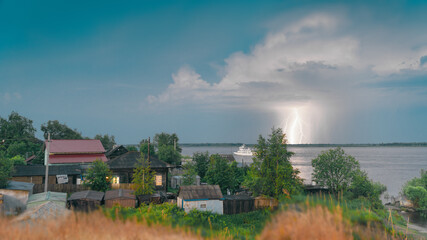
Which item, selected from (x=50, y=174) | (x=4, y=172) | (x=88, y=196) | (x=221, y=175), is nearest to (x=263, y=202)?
(x=221, y=175)

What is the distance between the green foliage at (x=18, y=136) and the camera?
68812 mm

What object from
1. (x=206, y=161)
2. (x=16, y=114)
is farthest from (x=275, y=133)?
(x=16, y=114)

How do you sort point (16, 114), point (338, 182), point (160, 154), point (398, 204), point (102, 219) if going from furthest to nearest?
point (16, 114)
point (160, 154)
point (398, 204)
point (338, 182)
point (102, 219)

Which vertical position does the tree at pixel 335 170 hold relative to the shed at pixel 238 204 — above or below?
above

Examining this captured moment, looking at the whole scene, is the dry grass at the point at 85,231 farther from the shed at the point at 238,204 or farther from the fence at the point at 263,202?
the fence at the point at 263,202

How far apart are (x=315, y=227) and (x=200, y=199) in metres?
21.7

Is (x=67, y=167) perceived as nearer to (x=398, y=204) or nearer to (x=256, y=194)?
(x=256, y=194)

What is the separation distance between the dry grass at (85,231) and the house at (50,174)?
115ft

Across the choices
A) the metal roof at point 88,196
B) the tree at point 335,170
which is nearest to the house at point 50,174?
the metal roof at point 88,196

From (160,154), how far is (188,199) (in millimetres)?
48607

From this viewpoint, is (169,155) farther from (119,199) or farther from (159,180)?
(119,199)

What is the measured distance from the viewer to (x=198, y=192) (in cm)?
2750

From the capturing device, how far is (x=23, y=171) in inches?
1471

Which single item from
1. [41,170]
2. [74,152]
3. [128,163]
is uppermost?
[74,152]
